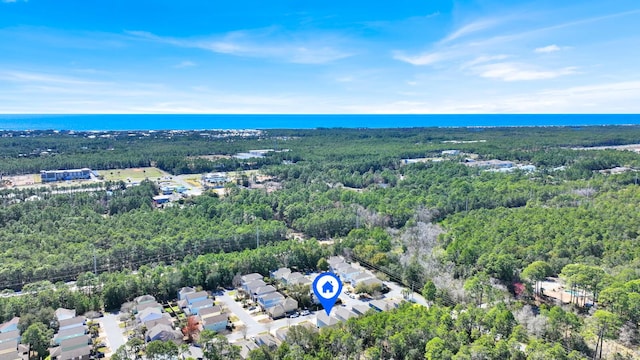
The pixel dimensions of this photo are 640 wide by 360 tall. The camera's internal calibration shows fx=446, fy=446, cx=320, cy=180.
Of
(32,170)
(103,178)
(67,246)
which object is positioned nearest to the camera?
(67,246)

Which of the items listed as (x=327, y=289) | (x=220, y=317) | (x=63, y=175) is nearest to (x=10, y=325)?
(x=220, y=317)

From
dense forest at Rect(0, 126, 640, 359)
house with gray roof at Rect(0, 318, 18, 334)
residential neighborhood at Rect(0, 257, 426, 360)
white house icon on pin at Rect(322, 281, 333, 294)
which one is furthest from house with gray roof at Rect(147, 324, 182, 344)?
white house icon on pin at Rect(322, 281, 333, 294)

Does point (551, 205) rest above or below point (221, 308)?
above

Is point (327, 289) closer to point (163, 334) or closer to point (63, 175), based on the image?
point (163, 334)

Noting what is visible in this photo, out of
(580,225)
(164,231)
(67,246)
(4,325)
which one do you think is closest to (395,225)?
(580,225)

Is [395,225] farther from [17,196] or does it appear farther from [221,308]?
[17,196]

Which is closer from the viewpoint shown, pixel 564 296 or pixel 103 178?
pixel 564 296
